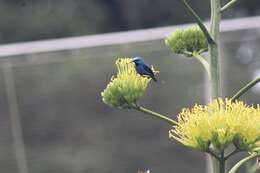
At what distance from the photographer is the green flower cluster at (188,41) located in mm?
2008

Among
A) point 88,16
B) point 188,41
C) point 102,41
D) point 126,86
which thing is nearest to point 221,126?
point 126,86

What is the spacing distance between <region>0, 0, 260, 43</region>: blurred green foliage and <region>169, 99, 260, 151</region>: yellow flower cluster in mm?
9588

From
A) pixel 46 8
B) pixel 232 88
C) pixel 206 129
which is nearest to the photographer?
pixel 206 129

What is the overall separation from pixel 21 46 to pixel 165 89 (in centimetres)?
78

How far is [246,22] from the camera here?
16.7 feet

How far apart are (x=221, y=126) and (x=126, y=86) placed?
0.34 metres

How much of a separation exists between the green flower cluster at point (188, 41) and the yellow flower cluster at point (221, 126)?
45cm

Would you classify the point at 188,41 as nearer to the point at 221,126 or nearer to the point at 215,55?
the point at 215,55

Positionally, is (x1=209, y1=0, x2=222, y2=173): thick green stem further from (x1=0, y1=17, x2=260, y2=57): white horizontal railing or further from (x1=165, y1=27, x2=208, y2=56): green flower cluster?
(x1=0, y1=17, x2=260, y2=57): white horizontal railing

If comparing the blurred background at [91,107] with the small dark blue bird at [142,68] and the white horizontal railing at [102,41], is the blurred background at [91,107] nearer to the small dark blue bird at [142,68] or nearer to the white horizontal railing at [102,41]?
the white horizontal railing at [102,41]

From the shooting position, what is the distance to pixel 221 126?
1.53m

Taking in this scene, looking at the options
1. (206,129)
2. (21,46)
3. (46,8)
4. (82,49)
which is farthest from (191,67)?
(46,8)

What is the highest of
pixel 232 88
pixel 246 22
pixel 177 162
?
pixel 246 22

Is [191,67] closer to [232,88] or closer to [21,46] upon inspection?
[232,88]
